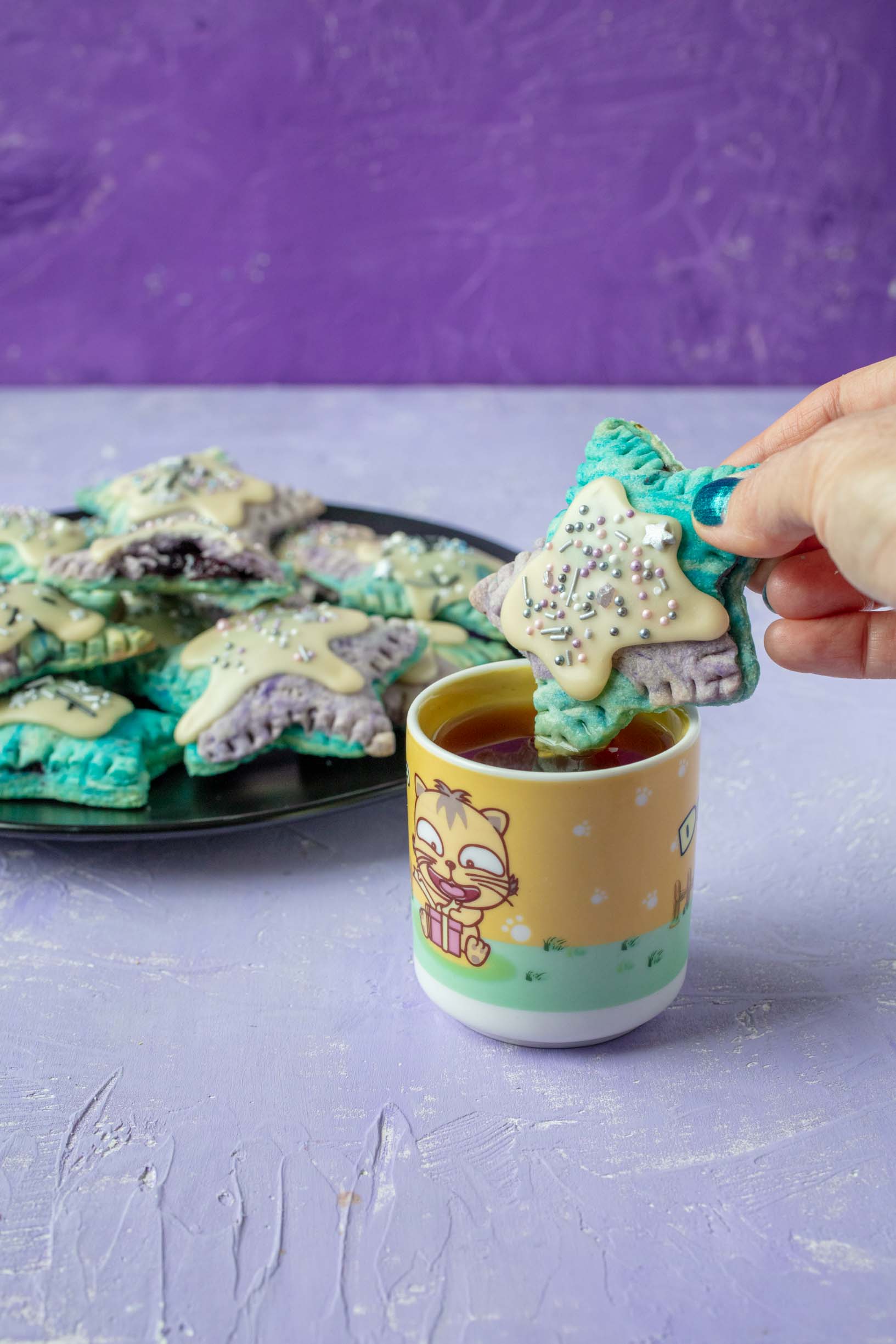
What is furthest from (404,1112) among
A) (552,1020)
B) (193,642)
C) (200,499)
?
(200,499)

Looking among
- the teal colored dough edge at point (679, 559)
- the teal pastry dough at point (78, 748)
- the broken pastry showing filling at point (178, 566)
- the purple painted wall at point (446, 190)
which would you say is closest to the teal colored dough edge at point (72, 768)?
the teal pastry dough at point (78, 748)

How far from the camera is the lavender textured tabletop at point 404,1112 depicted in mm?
655

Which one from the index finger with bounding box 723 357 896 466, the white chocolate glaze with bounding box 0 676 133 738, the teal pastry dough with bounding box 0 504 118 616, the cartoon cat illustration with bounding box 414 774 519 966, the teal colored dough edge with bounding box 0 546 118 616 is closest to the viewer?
the cartoon cat illustration with bounding box 414 774 519 966

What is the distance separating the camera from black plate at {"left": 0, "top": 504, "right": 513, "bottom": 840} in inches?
38.0

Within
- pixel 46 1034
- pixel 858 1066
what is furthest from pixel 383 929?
pixel 858 1066

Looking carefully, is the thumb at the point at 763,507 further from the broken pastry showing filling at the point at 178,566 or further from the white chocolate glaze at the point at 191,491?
the white chocolate glaze at the point at 191,491

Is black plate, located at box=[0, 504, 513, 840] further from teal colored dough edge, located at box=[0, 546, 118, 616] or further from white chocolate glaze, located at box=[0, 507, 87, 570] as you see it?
white chocolate glaze, located at box=[0, 507, 87, 570]

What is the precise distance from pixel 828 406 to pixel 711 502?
286mm

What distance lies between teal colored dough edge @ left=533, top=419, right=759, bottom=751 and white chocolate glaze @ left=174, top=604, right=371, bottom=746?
0.34 metres

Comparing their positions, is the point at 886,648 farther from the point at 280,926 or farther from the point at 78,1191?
the point at 78,1191

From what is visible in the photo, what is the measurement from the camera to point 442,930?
80cm

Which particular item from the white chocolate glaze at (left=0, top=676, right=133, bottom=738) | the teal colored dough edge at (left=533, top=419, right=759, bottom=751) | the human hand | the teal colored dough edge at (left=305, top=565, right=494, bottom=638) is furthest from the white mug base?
the teal colored dough edge at (left=305, top=565, right=494, bottom=638)

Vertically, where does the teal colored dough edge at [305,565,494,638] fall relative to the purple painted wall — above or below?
below

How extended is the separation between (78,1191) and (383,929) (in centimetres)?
31
